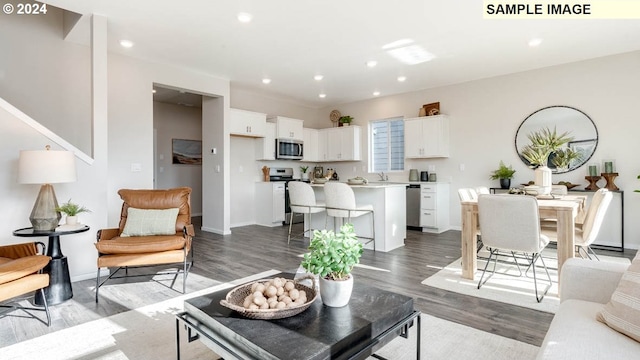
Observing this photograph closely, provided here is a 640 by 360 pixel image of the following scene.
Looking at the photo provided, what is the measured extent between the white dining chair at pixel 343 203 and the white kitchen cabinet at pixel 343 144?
114 inches

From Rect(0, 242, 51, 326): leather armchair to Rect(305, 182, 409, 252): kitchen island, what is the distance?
10.6 ft

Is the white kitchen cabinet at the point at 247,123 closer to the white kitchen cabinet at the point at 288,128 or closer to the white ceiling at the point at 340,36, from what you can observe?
the white kitchen cabinet at the point at 288,128

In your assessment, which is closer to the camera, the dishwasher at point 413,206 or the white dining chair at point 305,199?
the white dining chair at point 305,199

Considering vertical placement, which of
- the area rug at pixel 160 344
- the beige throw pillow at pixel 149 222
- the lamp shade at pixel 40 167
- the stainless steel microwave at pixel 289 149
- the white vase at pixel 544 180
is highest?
the stainless steel microwave at pixel 289 149

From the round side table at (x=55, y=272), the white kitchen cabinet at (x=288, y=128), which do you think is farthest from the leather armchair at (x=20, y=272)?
the white kitchen cabinet at (x=288, y=128)

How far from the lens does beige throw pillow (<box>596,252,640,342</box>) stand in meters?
1.09

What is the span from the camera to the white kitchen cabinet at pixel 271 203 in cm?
622

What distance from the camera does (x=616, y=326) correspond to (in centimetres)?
114

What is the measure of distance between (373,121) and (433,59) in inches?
100.0

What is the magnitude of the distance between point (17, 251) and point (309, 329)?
100 inches

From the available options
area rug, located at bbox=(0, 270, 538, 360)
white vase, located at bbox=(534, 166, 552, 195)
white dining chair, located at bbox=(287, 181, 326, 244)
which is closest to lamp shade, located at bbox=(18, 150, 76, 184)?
area rug, located at bbox=(0, 270, 538, 360)

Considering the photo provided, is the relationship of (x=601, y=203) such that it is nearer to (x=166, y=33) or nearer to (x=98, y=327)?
(x=98, y=327)

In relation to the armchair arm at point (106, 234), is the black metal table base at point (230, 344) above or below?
below

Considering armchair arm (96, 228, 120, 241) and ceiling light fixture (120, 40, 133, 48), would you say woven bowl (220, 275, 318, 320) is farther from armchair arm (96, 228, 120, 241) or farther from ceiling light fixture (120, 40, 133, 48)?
ceiling light fixture (120, 40, 133, 48)
